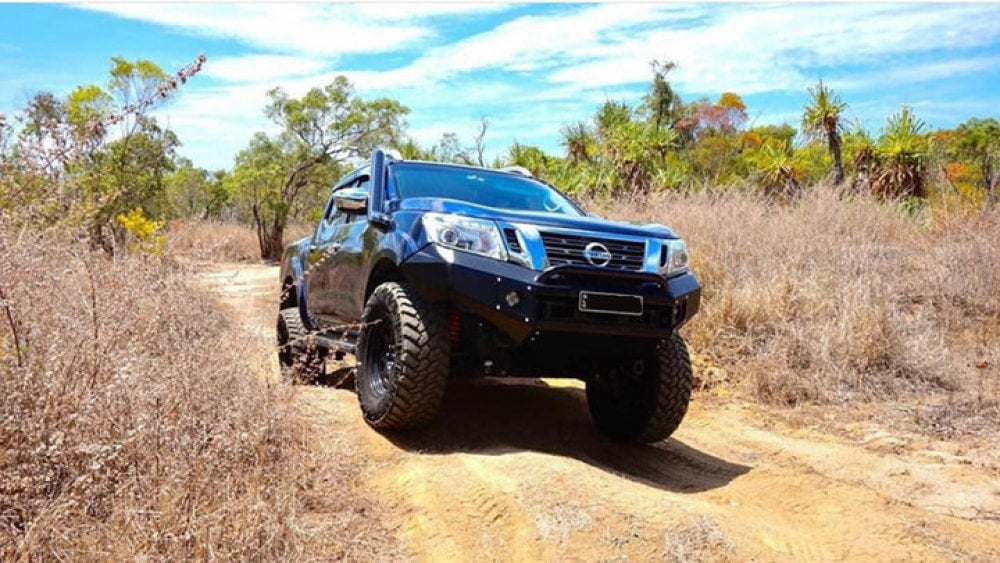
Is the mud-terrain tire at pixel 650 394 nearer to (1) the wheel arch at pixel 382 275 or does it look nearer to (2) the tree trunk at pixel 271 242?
(1) the wheel arch at pixel 382 275

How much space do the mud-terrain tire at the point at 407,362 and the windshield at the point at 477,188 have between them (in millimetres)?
1145

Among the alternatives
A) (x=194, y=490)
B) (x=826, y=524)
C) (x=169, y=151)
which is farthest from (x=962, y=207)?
(x=169, y=151)

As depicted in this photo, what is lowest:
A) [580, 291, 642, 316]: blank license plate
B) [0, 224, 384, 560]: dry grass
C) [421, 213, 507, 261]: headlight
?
[0, 224, 384, 560]: dry grass

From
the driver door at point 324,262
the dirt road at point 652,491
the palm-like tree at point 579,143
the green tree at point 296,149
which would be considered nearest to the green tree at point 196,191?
the green tree at point 296,149

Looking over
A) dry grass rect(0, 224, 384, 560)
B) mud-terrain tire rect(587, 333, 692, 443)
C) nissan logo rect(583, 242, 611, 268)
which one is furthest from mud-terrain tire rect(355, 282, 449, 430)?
mud-terrain tire rect(587, 333, 692, 443)

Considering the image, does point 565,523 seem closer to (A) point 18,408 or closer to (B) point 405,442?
(B) point 405,442

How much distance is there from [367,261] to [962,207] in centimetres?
1057

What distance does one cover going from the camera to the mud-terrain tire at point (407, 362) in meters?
4.91

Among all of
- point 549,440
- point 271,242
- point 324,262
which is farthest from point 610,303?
point 271,242

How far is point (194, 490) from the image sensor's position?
3707mm

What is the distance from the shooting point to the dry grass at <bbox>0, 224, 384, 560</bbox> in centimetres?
340

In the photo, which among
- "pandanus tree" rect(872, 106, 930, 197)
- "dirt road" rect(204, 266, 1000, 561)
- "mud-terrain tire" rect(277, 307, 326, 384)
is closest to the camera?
"dirt road" rect(204, 266, 1000, 561)

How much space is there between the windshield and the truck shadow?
1.55 metres

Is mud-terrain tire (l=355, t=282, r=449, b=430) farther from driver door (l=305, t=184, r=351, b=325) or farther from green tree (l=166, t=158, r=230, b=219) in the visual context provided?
green tree (l=166, t=158, r=230, b=219)
